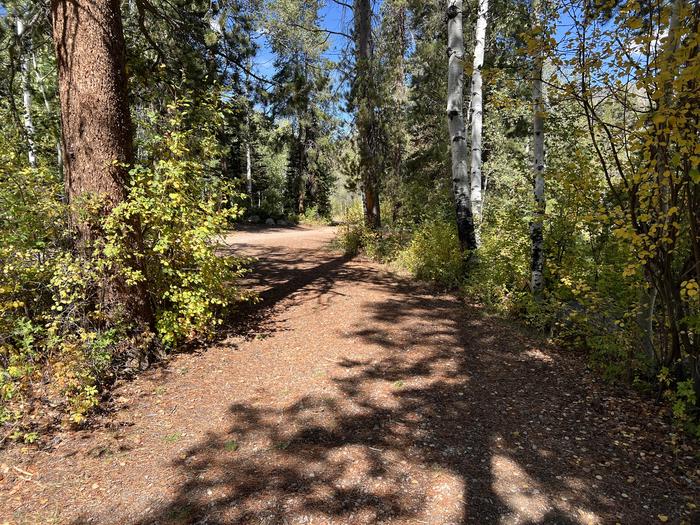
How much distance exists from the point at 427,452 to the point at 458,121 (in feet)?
19.6

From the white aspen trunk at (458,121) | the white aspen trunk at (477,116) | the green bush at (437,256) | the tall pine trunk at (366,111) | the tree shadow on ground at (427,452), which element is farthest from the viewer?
the tall pine trunk at (366,111)

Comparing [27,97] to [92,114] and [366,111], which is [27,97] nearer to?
[366,111]

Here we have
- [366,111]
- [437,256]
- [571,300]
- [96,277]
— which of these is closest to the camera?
[96,277]

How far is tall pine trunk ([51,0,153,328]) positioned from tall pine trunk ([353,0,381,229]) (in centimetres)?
635

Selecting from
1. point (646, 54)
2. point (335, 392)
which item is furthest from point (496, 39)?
point (335, 392)

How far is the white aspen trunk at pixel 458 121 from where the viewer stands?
6.92 m

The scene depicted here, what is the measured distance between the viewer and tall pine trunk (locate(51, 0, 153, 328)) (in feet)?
12.6

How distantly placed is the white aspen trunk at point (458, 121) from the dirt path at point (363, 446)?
2.96m

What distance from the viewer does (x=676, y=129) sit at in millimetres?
2467

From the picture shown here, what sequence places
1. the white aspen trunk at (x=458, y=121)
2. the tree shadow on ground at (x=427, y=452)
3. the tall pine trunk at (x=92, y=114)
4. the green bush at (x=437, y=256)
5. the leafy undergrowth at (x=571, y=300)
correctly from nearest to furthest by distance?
the tree shadow on ground at (x=427, y=452) → the leafy undergrowth at (x=571, y=300) → the tall pine trunk at (x=92, y=114) → the white aspen trunk at (x=458, y=121) → the green bush at (x=437, y=256)

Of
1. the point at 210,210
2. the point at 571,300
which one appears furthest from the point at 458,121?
the point at 210,210

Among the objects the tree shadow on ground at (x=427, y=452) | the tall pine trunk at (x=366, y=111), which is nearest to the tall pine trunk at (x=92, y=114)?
the tree shadow on ground at (x=427, y=452)

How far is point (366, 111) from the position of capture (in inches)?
399

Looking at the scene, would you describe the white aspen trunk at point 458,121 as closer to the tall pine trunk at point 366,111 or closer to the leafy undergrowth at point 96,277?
the tall pine trunk at point 366,111
